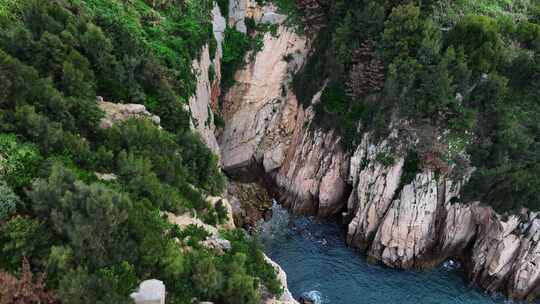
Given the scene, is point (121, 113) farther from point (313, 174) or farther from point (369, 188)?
point (369, 188)

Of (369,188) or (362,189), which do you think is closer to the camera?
(369,188)

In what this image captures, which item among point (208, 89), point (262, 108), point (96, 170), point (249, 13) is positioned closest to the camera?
point (96, 170)

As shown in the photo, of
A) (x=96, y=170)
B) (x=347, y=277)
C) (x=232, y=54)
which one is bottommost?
(x=347, y=277)

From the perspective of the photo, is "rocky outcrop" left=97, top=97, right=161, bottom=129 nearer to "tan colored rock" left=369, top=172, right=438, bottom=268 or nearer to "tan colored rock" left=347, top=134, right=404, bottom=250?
"tan colored rock" left=347, top=134, right=404, bottom=250

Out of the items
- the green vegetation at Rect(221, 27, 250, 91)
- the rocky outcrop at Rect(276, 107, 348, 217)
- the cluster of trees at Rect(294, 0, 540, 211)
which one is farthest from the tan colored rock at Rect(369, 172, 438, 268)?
the green vegetation at Rect(221, 27, 250, 91)

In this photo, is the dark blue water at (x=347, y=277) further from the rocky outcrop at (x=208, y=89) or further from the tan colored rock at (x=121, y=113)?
the tan colored rock at (x=121, y=113)

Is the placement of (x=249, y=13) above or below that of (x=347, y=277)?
above

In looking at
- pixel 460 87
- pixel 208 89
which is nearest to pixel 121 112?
pixel 208 89

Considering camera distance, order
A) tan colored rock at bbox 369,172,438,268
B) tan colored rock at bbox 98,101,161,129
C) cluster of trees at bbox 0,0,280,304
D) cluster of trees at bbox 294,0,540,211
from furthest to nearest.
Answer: tan colored rock at bbox 369,172,438,268 < cluster of trees at bbox 294,0,540,211 < tan colored rock at bbox 98,101,161,129 < cluster of trees at bbox 0,0,280,304

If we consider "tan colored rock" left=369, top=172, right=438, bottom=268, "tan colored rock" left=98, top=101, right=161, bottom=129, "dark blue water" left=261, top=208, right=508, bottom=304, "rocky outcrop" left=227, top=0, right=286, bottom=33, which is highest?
"rocky outcrop" left=227, top=0, right=286, bottom=33
